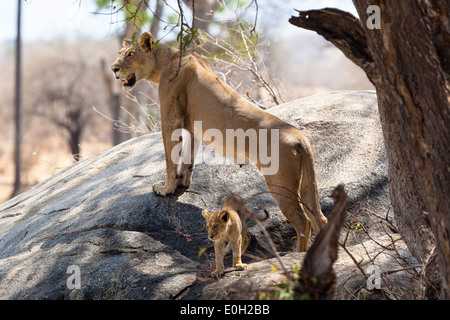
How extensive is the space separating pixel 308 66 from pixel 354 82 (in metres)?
18.4

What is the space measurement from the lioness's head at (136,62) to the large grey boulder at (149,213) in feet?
3.79

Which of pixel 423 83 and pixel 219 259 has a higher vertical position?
pixel 423 83

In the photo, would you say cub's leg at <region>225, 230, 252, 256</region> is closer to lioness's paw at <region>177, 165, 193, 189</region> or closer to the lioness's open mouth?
lioness's paw at <region>177, 165, 193, 189</region>

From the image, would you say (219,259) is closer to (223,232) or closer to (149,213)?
(223,232)

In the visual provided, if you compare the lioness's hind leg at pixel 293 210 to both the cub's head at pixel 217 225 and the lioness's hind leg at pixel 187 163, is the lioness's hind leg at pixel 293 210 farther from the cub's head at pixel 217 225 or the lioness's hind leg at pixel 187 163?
the lioness's hind leg at pixel 187 163

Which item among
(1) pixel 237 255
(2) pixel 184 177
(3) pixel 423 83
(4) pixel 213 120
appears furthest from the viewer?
(2) pixel 184 177

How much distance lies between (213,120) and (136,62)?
1231 millimetres

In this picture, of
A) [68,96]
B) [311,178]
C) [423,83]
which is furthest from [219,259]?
[68,96]

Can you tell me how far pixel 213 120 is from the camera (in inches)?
223

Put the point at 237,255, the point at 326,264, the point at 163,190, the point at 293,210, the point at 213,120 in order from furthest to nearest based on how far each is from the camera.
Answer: the point at 163,190 < the point at 213,120 < the point at 293,210 < the point at 237,255 < the point at 326,264

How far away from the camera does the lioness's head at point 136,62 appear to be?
20.4ft

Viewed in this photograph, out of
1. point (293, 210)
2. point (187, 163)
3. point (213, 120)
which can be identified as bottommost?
point (293, 210)

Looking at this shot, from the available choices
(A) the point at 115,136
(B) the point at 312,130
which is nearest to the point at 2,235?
(B) the point at 312,130
